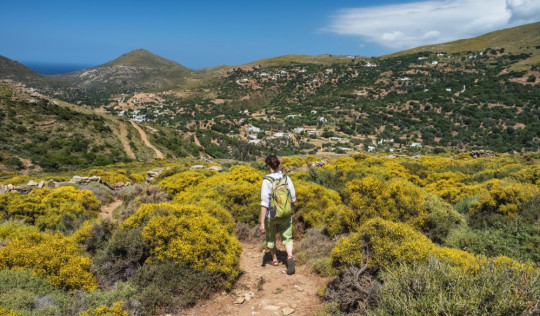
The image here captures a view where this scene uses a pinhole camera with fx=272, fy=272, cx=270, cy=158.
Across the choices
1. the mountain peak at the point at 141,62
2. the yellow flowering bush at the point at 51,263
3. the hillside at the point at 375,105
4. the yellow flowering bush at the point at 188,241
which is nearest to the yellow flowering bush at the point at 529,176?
the yellow flowering bush at the point at 188,241

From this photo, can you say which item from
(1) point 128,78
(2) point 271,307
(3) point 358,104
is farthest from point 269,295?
(1) point 128,78

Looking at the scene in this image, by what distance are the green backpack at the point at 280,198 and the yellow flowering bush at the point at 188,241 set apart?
1.12 meters

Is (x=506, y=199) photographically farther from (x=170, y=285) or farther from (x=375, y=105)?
(x=375, y=105)

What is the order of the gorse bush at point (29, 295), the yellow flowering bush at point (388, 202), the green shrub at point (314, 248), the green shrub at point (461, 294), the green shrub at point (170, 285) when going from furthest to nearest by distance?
the yellow flowering bush at point (388, 202), the green shrub at point (314, 248), the green shrub at point (170, 285), the gorse bush at point (29, 295), the green shrub at point (461, 294)

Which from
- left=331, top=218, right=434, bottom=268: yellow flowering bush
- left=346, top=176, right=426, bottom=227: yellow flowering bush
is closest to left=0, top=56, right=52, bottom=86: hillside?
left=346, top=176, right=426, bottom=227: yellow flowering bush

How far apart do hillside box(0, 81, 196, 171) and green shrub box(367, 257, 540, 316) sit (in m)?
31.4

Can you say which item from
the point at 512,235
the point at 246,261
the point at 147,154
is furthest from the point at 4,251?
the point at 147,154

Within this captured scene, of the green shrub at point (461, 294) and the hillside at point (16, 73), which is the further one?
the hillside at point (16, 73)

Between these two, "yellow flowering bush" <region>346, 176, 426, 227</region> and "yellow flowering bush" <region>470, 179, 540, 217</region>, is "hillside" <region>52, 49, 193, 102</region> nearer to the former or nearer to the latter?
"yellow flowering bush" <region>346, 176, 426, 227</region>

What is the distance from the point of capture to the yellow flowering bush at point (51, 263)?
13.2 ft

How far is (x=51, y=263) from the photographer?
13.4 ft

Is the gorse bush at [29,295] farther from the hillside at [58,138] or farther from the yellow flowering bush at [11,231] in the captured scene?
the hillside at [58,138]

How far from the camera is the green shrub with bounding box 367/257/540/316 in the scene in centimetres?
215

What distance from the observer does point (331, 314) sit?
358 centimetres
